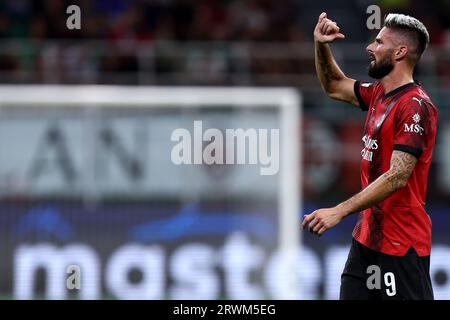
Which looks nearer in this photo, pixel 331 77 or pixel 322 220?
pixel 322 220

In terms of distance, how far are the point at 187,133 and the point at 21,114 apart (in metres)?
1.74

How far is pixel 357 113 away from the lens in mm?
12617

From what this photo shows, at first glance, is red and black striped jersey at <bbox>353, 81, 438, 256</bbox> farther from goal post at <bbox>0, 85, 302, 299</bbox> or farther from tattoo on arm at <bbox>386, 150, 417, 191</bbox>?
goal post at <bbox>0, 85, 302, 299</bbox>

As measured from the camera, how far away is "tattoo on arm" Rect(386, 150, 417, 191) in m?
5.80

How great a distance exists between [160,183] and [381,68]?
19.5 feet

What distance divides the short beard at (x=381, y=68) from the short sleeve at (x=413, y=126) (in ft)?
0.77

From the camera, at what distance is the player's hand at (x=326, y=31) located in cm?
627

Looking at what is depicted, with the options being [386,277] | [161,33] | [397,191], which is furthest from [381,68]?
[161,33]

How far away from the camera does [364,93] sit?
257 inches

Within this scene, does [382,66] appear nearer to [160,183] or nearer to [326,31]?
[326,31]

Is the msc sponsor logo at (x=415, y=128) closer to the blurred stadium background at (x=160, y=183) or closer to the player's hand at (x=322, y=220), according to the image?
the player's hand at (x=322, y=220)

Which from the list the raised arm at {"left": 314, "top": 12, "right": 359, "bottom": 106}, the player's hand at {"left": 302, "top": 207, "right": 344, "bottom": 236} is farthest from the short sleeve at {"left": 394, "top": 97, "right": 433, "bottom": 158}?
the raised arm at {"left": 314, "top": 12, "right": 359, "bottom": 106}

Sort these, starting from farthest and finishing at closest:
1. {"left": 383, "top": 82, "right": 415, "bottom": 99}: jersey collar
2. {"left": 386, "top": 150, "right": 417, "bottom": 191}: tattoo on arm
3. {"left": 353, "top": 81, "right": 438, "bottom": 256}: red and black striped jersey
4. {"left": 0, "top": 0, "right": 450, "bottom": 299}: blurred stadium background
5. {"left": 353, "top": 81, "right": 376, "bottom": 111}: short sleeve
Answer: {"left": 0, "top": 0, "right": 450, "bottom": 299}: blurred stadium background < {"left": 353, "top": 81, "right": 376, "bottom": 111}: short sleeve < {"left": 383, "top": 82, "right": 415, "bottom": 99}: jersey collar < {"left": 353, "top": 81, "right": 438, "bottom": 256}: red and black striped jersey < {"left": 386, "top": 150, "right": 417, "bottom": 191}: tattoo on arm

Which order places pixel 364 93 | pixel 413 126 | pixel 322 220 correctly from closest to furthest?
pixel 322 220
pixel 413 126
pixel 364 93
